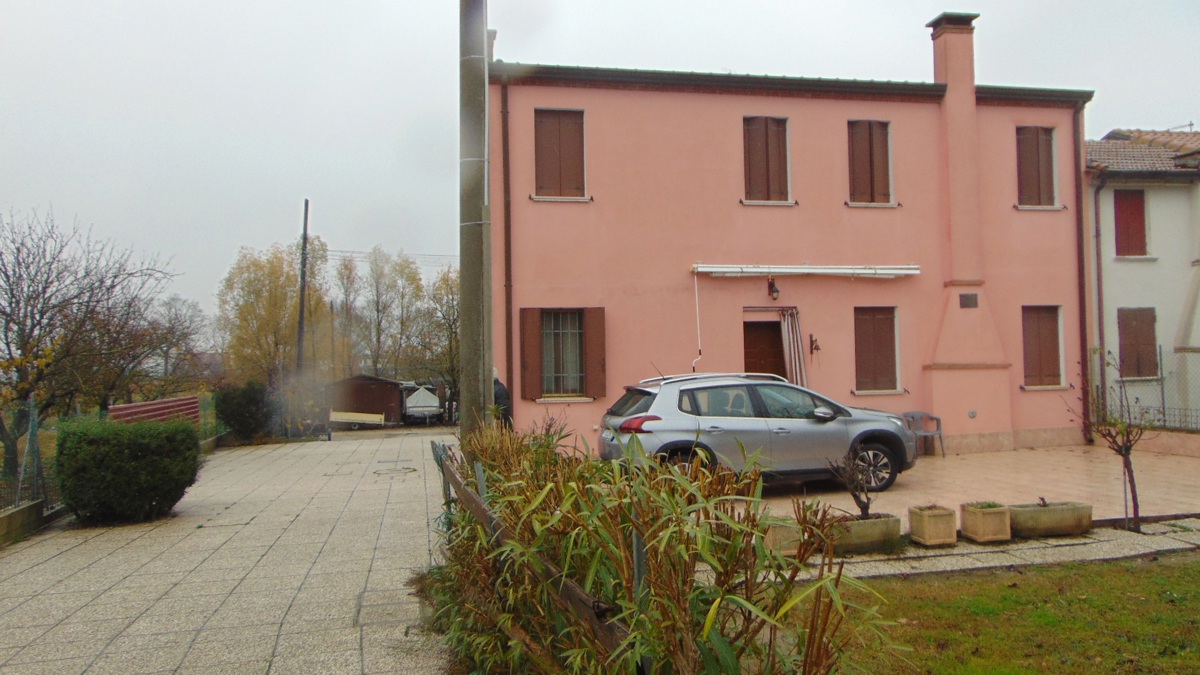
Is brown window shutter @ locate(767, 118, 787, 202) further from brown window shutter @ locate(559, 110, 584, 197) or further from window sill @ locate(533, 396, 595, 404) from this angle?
window sill @ locate(533, 396, 595, 404)

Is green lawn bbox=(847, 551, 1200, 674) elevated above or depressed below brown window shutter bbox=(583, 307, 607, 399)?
below

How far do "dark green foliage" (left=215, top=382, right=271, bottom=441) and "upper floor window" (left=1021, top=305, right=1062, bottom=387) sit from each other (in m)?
18.6

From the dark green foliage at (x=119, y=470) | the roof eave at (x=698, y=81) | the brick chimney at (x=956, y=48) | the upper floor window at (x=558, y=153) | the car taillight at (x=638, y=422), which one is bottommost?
the dark green foliage at (x=119, y=470)

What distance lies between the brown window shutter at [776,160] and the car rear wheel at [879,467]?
585 centimetres

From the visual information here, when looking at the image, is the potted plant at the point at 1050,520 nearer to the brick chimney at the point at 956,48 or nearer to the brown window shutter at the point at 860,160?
the brown window shutter at the point at 860,160

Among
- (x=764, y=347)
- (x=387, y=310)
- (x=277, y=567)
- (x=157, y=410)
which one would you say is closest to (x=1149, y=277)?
(x=764, y=347)

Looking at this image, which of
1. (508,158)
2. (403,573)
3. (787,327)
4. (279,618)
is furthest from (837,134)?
(279,618)

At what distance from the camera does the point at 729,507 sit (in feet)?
9.10

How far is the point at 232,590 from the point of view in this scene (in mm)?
6844

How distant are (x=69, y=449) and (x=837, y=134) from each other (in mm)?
12662

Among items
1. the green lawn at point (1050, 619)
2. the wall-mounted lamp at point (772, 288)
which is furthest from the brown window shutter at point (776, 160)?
the green lawn at point (1050, 619)

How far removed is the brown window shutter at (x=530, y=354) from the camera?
14.3 metres

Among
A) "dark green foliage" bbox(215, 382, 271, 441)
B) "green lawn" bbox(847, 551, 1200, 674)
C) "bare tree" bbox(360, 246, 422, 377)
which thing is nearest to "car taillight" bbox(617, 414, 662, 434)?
"green lawn" bbox(847, 551, 1200, 674)

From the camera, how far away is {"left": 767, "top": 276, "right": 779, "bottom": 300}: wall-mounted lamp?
15.3 meters
